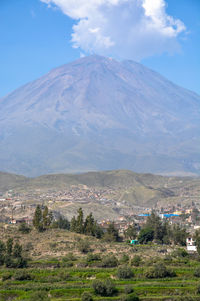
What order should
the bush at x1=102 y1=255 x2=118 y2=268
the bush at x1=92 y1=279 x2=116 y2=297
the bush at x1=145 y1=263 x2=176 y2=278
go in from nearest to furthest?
the bush at x1=92 y1=279 x2=116 y2=297
the bush at x1=145 y1=263 x2=176 y2=278
the bush at x1=102 y1=255 x2=118 y2=268

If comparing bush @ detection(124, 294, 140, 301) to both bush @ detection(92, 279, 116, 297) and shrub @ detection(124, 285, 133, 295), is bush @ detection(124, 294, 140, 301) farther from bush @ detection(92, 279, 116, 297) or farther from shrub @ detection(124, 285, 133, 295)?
bush @ detection(92, 279, 116, 297)

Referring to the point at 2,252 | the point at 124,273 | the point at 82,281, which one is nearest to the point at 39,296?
the point at 82,281

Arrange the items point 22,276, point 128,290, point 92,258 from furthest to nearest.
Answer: point 92,258
point 22,276
point 128,290

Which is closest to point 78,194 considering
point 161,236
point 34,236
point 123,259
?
point 161,236

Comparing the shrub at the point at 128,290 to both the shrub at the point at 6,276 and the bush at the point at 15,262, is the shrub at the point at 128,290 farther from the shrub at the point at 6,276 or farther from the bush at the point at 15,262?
the bush at the point at 15,262

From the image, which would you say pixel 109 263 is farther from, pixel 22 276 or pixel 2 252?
pixel 2 252

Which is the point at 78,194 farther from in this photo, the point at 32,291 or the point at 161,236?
the point at 32,291

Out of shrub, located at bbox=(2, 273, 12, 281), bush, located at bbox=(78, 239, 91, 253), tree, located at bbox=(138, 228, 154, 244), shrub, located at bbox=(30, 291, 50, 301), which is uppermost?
tree, located at bbox=(138, 228, 154, 244)

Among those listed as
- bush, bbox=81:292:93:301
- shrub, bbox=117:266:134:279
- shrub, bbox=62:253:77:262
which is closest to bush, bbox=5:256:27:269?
shrub, bbox=62:253:77:262
